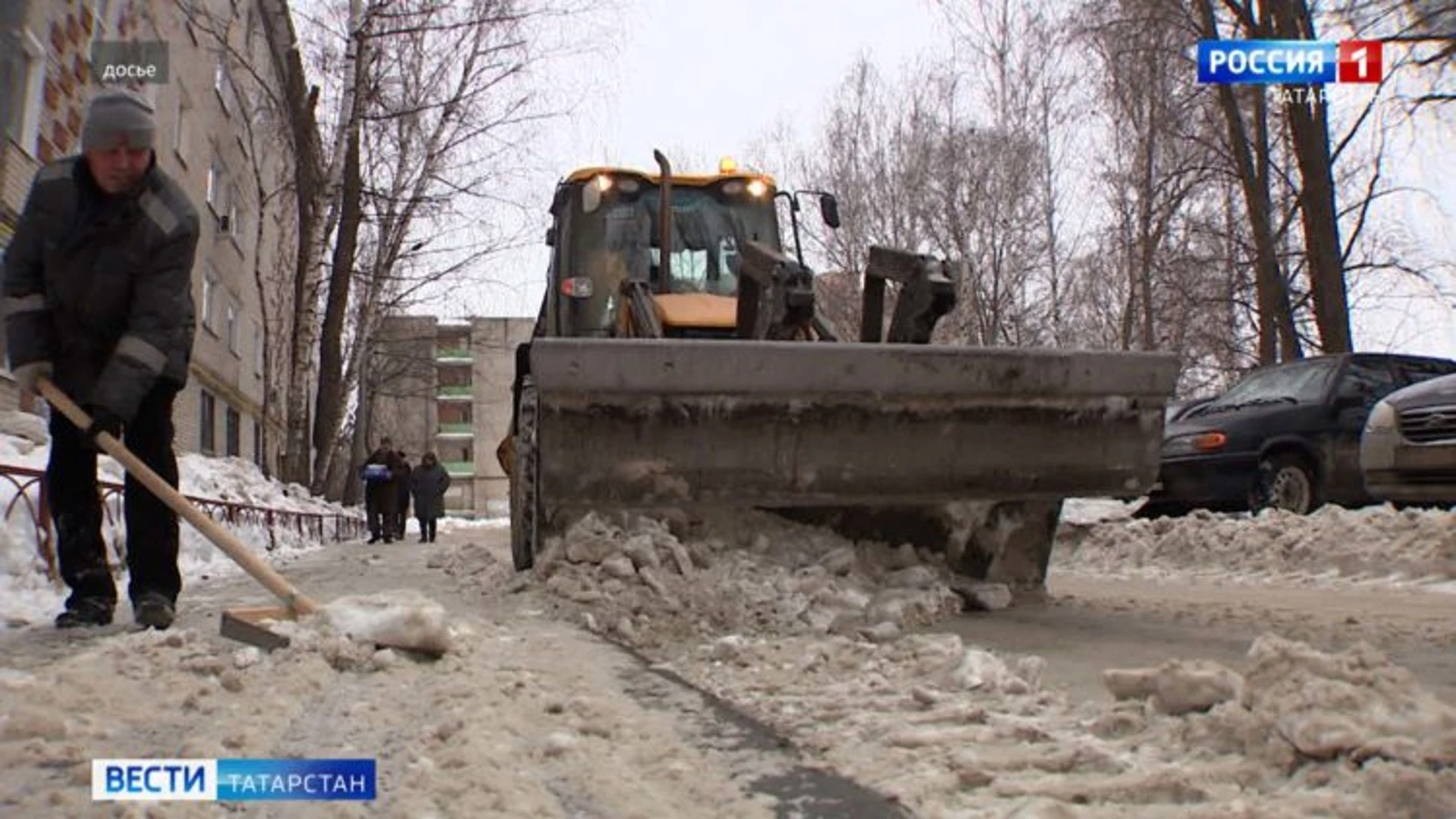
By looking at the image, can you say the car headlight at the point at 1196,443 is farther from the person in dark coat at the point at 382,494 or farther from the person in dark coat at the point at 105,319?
the person in dark coat at the point at 382,494

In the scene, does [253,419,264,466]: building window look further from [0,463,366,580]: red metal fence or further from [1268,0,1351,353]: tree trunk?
[1268,0,1351,353]: tree trunk

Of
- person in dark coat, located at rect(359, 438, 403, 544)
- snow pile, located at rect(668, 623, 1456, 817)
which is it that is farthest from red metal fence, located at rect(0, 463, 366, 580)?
snow pile, located at rect(668, 623, 1456, 817)

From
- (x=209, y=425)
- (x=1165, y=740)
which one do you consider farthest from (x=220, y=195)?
(x=1165, y=740)

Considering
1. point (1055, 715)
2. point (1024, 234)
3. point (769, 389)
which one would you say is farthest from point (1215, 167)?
point (1055, 715)

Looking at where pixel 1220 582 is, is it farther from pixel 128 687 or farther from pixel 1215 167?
pixel 1215 167

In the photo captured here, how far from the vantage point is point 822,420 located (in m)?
4.64

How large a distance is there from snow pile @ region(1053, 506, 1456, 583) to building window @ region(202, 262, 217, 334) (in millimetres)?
15735

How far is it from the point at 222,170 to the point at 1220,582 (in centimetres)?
2000

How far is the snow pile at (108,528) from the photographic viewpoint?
15.0 ft

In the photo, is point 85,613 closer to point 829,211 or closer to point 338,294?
point 829,211

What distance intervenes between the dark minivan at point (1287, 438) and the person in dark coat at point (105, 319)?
25.4 feet

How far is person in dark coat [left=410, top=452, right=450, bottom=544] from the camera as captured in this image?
17.2m

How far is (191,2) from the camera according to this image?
16297mm

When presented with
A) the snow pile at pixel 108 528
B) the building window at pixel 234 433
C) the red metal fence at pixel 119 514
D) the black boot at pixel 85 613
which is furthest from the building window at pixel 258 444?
the black boot at pixel 85 613
